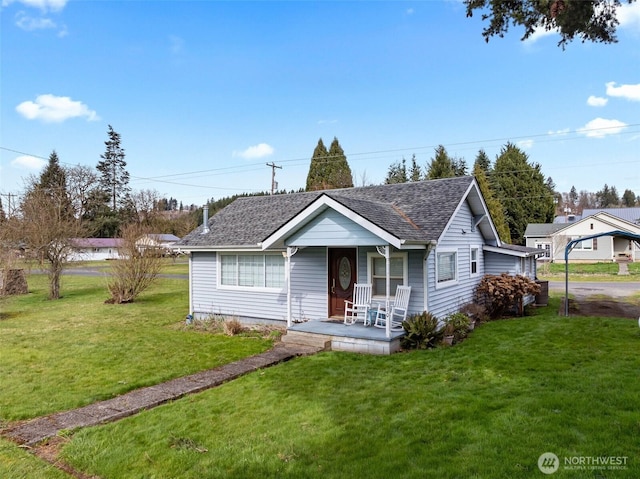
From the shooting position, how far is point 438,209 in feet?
37.6

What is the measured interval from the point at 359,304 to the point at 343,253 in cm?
165

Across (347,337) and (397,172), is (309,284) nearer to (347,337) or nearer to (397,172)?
(347,337)

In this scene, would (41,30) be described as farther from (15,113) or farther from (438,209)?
(438,209)

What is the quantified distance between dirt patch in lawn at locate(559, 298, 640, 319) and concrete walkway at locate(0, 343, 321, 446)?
11137mm

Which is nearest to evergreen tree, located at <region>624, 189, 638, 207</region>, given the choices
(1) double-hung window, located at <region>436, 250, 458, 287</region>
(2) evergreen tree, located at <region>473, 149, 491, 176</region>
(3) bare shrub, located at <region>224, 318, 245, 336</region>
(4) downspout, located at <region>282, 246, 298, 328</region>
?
(2) evergreen tree, located at <region>473, 149, 491, 176</region>

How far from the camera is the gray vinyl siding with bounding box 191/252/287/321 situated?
12.5 meters

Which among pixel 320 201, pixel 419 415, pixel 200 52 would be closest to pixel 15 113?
pixel 200 52

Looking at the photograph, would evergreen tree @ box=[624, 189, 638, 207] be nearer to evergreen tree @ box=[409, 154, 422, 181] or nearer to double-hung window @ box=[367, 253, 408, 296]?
evergreen tree @ box=[409, 154, 422, 181]

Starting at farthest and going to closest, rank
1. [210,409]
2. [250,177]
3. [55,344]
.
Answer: [250,177], [55,344], [210,409]

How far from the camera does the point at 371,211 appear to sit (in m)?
10.0

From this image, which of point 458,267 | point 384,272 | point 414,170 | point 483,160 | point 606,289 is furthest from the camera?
point 483,160

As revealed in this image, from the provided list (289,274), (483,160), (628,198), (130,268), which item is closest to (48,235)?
(130,268)

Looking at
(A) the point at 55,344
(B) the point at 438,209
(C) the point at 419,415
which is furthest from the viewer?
(B) the point at 438,209

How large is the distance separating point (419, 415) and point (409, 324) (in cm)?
434
